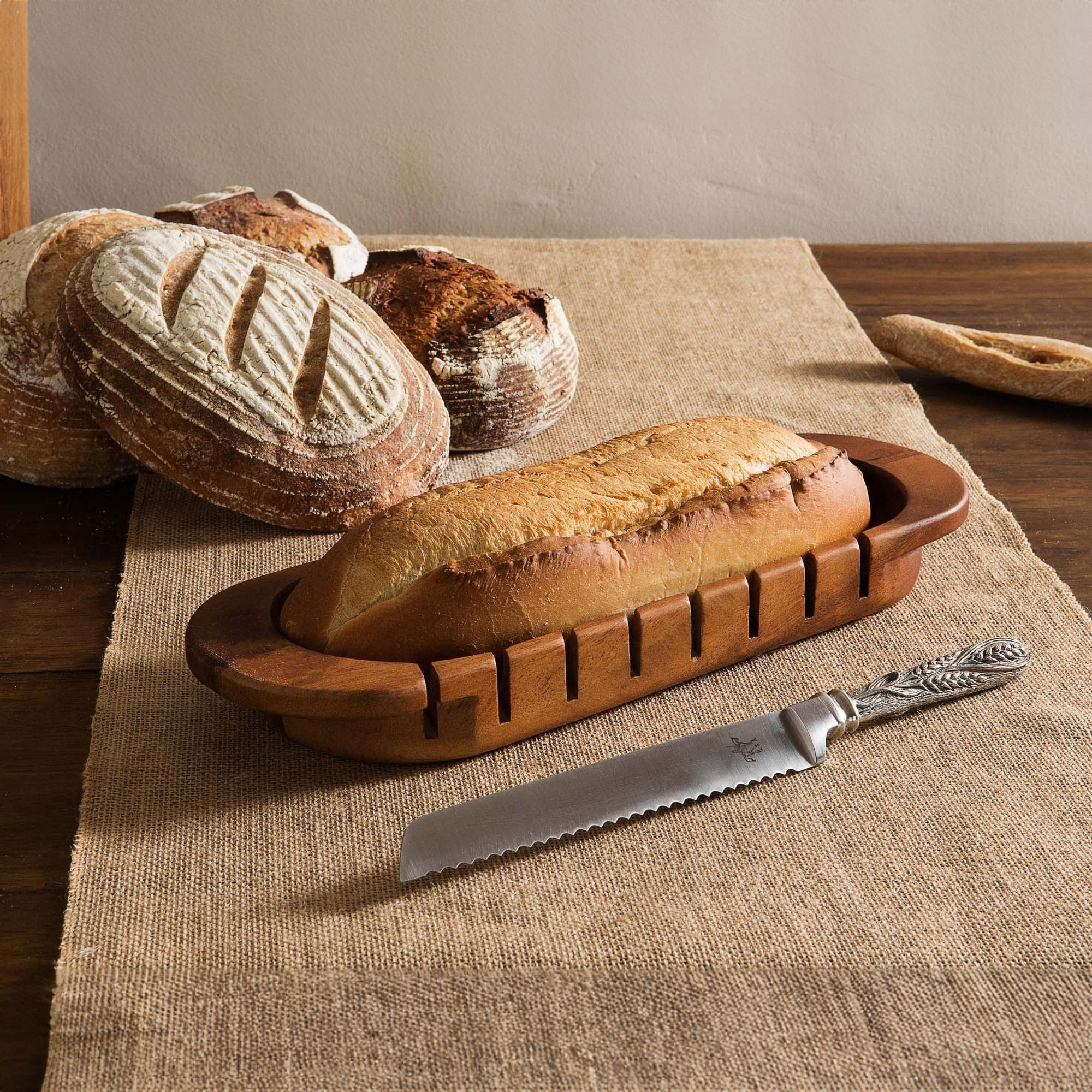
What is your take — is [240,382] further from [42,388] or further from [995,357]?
[995,357]

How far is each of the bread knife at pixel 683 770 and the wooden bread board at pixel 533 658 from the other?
65mm

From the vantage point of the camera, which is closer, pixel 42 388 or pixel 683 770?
pixel 683 770

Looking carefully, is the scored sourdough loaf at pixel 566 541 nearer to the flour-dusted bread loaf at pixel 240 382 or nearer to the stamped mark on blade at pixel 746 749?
the stamped mark on blade at pixel 746 749

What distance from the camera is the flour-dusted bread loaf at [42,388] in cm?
118

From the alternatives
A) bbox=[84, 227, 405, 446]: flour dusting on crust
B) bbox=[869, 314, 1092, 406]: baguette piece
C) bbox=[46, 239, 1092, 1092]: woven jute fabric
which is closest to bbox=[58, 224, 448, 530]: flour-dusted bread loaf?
bbox=[84, 227, 405, 446]: flour dusting on crust

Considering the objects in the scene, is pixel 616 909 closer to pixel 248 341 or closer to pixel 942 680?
pixel 942 680

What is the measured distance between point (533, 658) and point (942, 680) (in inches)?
13.2

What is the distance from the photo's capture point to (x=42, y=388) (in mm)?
1186

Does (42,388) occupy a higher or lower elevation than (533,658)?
lower

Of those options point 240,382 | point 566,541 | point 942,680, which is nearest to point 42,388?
point 240,382

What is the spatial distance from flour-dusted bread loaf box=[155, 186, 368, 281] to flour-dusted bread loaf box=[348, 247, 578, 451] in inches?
3.3

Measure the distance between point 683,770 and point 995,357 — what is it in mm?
892

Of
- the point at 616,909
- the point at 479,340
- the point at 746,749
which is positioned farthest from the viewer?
the point at 479,340

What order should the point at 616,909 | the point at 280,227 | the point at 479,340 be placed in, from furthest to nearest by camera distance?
the point at 280,227 → the point at 479,340 → the point at 616,909
